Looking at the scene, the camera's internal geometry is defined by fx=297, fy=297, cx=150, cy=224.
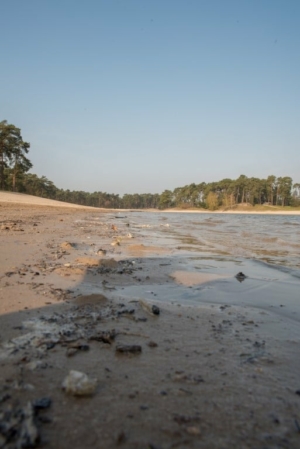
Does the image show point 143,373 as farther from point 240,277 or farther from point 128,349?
point 240,277

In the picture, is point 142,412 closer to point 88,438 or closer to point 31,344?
point 88,438

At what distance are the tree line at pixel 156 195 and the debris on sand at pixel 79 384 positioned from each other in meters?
55.0

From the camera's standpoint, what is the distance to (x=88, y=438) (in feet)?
4.11

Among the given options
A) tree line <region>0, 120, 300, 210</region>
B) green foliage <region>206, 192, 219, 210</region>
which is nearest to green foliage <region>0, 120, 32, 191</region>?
tree line <region>0, 120, 300, 210</region>

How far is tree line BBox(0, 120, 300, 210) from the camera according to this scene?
5383 centimetres

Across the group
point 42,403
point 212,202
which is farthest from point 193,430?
point 212,202

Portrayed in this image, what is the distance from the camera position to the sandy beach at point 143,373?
51.8 inches

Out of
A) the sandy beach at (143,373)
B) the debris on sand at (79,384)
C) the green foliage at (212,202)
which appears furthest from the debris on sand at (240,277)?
the green foliage at (212,202)

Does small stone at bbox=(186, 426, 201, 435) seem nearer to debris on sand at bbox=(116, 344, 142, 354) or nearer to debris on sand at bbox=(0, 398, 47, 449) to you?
debris on sand at bbox=(0, 398, 47, 449)

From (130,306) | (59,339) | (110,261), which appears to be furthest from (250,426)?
(110,261)

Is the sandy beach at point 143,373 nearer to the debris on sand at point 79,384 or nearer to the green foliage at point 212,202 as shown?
the debris on sand at point 79,384

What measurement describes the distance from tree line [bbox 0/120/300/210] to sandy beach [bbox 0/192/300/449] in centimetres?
5405

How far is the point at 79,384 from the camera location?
5.16 feet

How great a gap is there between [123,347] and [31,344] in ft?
2.11
